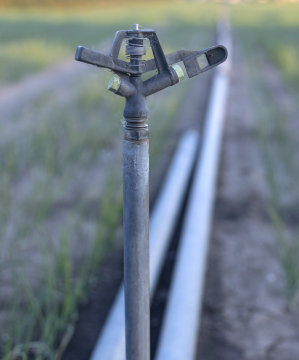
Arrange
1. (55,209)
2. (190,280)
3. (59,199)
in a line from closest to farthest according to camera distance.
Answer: (190,280) < (55,209) < (59,199)

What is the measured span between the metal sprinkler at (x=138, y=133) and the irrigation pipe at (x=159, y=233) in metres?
0.40

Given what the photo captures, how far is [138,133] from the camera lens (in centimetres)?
94

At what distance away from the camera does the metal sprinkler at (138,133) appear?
927 millimetres

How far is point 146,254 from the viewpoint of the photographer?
100 centimetres

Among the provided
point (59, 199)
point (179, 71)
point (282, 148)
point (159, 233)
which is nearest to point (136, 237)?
point (179, 71)

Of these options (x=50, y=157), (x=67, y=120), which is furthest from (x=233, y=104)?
(x=50, y=157)

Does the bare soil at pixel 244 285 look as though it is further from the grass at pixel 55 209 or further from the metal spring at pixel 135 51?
the metal spring at pixel 135 51

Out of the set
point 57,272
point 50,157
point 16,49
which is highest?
point 16,49

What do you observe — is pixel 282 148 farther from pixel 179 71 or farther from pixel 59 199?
pixel 179 71

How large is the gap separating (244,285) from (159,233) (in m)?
0.44

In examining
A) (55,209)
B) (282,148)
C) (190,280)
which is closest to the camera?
(190,280)

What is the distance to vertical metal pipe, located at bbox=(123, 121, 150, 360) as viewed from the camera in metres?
0.95

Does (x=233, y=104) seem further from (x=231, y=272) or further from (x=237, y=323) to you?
(x=237, y=323)

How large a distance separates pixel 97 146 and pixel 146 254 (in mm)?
2880
